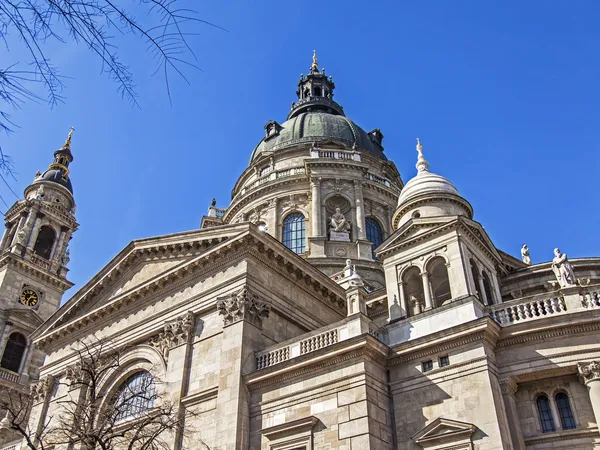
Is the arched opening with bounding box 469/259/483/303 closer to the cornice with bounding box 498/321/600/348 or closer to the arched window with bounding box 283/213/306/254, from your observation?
the cornice with bounding box 498/321/600/348

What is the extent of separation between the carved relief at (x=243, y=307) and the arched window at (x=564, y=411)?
10.0m

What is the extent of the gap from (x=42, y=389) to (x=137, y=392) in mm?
7355

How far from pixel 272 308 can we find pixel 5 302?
27.6m

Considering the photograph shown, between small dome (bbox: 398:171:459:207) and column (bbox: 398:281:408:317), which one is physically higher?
small dome (bbox: 398:171:459:207)

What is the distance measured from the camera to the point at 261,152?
4559 cm

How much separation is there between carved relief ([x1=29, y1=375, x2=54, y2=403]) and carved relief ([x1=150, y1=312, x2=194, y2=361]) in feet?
25.3

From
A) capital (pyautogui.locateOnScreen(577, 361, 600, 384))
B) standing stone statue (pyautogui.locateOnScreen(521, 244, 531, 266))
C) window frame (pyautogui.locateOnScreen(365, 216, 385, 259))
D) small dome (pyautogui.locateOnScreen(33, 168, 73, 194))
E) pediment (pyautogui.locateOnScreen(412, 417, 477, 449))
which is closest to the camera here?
pediment (pyautogui.locateOnScreen(412, 417, 477, 449))

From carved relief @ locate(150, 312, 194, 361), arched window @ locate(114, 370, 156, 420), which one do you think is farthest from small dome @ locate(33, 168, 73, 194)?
carved relief @ locate(150, 312, 194, 361)

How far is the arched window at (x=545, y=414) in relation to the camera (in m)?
16.6

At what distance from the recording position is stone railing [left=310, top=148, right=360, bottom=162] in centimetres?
4159

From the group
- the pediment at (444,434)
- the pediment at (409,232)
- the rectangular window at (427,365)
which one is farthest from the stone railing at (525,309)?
the pediment at (409,232)

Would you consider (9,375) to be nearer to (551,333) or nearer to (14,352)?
(14,352)

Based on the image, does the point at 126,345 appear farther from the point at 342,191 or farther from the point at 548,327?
the point at 342,191

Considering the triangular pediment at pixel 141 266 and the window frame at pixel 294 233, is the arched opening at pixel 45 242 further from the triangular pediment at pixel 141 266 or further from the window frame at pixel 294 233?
the window frame at pixel 294 233
